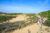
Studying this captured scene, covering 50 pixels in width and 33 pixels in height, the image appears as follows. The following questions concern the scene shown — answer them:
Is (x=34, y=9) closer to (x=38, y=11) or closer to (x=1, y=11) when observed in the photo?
(x=38, y=11)

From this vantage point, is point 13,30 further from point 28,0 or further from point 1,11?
point 28,0

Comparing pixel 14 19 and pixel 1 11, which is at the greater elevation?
pixel 1 11

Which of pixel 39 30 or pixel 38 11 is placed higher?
pixel 38 11

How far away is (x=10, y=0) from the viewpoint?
1.27 metres

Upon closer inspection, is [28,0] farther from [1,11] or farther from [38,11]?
[1,11]

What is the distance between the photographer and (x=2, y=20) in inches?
49.5

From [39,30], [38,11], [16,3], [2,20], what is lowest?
[39,30]

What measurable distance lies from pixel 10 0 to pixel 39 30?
596mm

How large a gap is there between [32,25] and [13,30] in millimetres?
276

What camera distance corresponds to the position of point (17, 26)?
1.27 metres

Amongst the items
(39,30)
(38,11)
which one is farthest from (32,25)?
(38,11)

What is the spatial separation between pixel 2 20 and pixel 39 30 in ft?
1.79

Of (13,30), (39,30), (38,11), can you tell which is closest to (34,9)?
(38,11)

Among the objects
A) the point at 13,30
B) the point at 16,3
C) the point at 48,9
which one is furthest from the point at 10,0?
the point at 48,9
